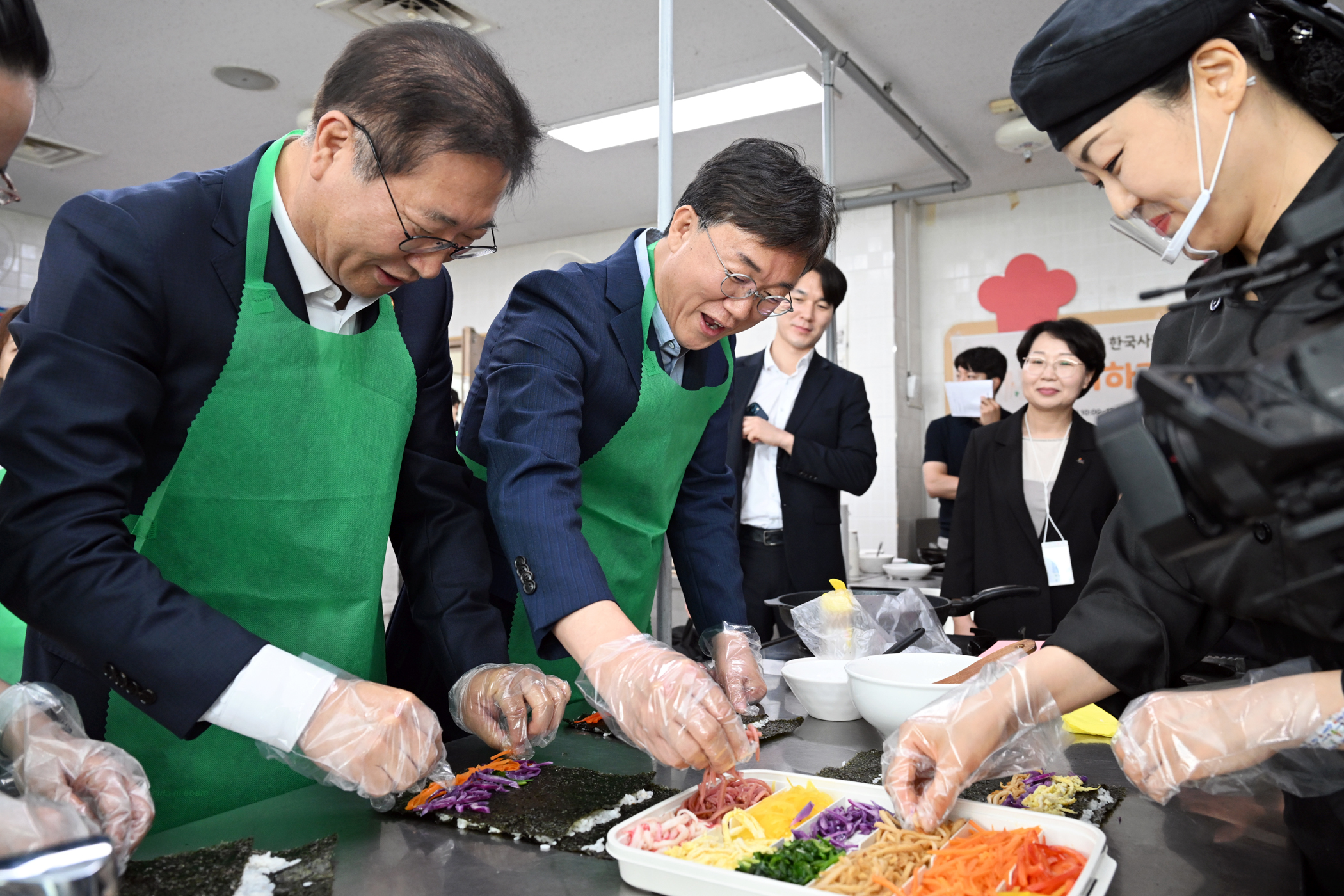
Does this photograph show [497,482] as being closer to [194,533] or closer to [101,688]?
[194,533]

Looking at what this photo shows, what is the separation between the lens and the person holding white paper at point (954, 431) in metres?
4.75

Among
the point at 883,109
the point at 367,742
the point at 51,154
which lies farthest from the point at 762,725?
the point at 51,154

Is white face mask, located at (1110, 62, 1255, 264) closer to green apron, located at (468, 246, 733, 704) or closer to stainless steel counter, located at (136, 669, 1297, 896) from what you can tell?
stainless steel counter, located at (136, 669, 1297, 896)

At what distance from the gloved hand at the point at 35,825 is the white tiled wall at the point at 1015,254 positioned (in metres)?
5.96

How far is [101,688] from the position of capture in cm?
124

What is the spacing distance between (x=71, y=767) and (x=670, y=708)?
65 centimetres

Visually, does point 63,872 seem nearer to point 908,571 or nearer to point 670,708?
point 670,708

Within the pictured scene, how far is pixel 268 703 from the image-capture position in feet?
3.51

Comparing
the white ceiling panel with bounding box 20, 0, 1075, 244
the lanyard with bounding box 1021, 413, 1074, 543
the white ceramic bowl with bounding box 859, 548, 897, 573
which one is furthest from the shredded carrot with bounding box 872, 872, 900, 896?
the white ceramic bowl with bounding box 859, 548, 897, 573

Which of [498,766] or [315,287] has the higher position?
[315,287]

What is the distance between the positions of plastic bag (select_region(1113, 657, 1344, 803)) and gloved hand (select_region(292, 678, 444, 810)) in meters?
0.81

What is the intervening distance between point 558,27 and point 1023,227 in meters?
3.63

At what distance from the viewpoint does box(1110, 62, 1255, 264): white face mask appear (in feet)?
3.30

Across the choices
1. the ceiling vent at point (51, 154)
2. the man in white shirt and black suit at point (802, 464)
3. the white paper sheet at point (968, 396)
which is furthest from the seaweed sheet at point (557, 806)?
the ceiling vent at point (51, 154)
